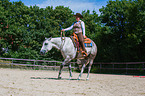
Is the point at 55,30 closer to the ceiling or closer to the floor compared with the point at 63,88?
closer to the ceiling

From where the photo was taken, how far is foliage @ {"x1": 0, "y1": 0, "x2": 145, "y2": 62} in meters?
21.5

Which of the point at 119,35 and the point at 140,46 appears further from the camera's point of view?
the point at 119,35

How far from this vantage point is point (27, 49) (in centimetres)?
2611

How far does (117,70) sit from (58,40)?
15.4 m

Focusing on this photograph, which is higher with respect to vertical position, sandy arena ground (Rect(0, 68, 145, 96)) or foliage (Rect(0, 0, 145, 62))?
foliage (Rect(0, 0, 145, 62))

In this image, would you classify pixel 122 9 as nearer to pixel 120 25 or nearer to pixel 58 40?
pixel 120 25

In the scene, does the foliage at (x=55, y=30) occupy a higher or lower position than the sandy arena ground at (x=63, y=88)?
higher

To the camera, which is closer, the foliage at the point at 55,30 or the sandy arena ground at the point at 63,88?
the sandy arena ground at the point at 63,88

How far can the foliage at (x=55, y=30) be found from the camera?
2152cm

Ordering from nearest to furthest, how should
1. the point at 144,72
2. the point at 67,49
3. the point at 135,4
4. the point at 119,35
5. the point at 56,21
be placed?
the point at 67,49 < the point at 144,72 < the point at 135,4 < the point at 119,35 < the point at 56,21

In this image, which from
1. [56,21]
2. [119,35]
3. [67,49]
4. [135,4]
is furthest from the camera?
[56,21]

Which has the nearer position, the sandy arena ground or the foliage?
the sandy arena ground

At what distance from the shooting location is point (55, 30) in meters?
29.4

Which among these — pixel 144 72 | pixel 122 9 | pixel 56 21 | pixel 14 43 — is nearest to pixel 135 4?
pixel 122 9
